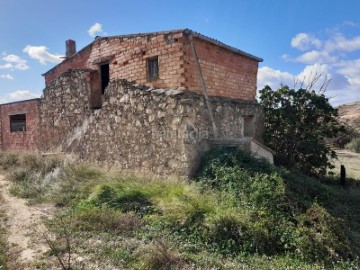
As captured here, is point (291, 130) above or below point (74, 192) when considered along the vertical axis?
above

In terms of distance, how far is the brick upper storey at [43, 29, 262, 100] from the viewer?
7785mm

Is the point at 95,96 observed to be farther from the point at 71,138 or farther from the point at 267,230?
the point at 267,230

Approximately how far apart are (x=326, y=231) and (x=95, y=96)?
28.4 feet

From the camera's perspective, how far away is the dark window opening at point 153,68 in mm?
8383

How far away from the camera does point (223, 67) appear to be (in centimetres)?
921

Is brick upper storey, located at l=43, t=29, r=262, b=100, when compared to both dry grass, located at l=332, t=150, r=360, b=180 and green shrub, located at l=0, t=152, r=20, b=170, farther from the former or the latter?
dry grass, located at l=332, t=150, r=360, b=180

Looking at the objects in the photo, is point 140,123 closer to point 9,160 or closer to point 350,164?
point 9,160

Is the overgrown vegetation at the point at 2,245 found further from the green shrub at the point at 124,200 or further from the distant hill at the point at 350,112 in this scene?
the distant hill at the point at 350,112

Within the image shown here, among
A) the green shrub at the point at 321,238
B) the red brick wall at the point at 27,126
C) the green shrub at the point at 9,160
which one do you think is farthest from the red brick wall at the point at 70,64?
the green shrub at the point at 321,238

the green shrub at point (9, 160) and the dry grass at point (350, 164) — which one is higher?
the green shrub at point (9, 160)

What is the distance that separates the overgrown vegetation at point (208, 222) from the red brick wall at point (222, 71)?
2184 mm

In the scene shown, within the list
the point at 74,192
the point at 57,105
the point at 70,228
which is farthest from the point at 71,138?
the point at 70,228

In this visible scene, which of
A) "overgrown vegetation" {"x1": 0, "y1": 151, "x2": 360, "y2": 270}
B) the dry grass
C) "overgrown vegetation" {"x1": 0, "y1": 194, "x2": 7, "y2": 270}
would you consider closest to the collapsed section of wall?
"overgrown vegetation" {"x1": 0, "y1": 151, "x2": 360, "y2": 270}

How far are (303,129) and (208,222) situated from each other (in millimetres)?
7342
